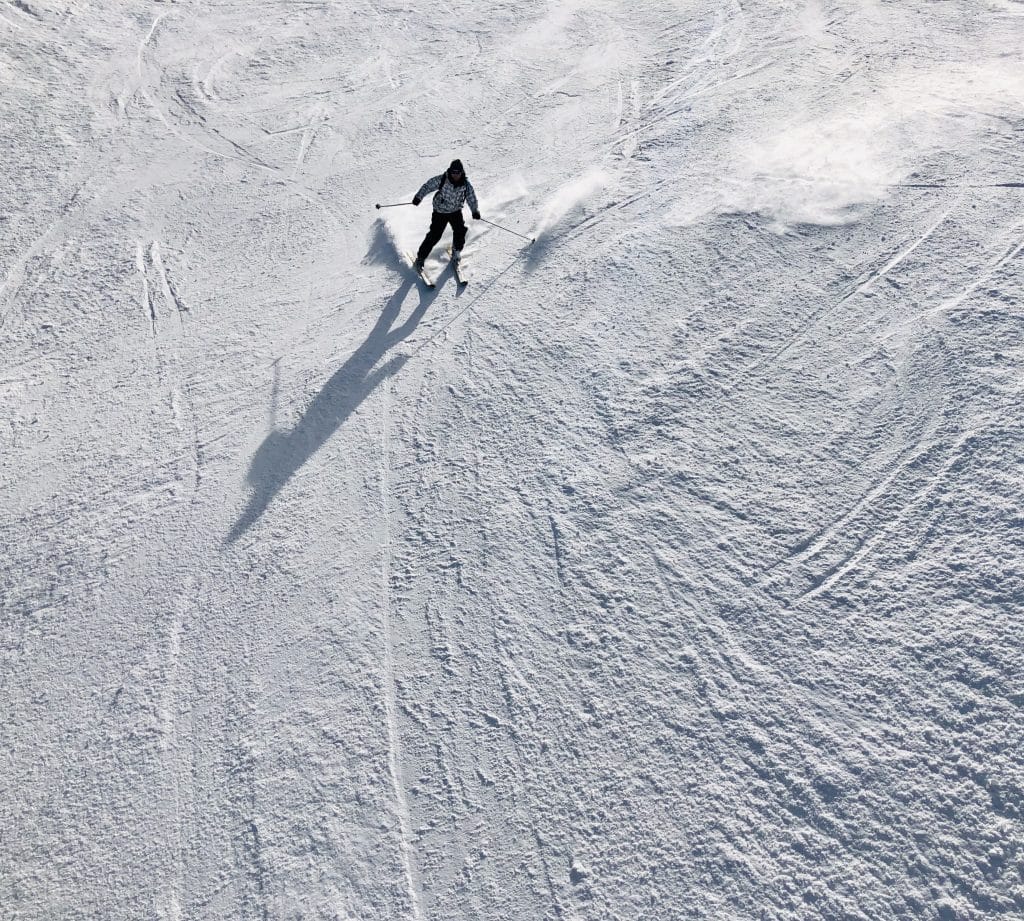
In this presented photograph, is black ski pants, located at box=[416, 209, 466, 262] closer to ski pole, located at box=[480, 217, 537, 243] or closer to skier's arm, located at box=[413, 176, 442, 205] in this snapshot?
skier's arm, located at box=[413, 176, 442, 205]

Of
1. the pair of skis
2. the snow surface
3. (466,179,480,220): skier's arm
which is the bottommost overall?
the snow surface

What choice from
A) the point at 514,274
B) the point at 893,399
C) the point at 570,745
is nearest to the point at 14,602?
the point at 570,745

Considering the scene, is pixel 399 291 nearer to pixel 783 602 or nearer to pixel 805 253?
pixel 805 253

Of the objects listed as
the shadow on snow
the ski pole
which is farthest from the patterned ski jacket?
the shadow on snow

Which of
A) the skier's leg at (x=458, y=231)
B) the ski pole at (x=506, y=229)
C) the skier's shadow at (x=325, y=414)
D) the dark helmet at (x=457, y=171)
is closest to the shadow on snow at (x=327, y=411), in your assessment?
the skier's shadow at (x=325, y=414)

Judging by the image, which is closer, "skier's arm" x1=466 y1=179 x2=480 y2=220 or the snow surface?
the snow surface

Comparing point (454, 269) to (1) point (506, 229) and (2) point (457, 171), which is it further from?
(2) point (457, 171)

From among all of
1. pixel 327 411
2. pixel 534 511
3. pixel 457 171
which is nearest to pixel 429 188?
pixel 457 171

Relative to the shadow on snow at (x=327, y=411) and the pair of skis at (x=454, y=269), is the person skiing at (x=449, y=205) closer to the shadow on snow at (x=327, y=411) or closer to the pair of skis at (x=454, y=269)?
the pair of skis at (x=454, y=269)
